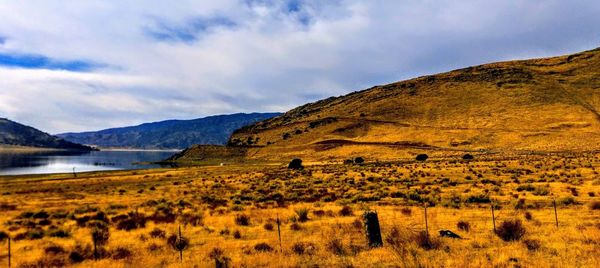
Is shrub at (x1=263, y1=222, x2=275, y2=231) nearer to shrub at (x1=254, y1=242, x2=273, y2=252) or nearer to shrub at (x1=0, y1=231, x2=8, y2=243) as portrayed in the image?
shrub at (x1=254, y1=242, x2=273, y2=252)

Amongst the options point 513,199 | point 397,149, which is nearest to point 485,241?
point 513,199

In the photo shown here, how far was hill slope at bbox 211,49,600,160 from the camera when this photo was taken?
104m

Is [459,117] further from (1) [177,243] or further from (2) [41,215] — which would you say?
(1) [177,243]

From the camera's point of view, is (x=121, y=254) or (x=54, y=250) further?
(x=54, y=250)

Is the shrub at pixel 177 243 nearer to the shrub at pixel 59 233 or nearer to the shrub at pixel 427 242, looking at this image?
the shrub at pixel 59 233

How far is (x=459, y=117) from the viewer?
134 m

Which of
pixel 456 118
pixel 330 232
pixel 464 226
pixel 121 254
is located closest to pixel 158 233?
pixel 121 254

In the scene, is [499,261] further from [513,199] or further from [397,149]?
[397,149]

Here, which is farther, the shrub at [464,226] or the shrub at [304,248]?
the shrub at [464,226]

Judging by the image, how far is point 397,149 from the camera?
100 m

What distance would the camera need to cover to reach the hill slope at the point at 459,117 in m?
104

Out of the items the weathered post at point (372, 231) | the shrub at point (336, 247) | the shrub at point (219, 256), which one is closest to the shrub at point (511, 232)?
the weathered post at point (372, 231)

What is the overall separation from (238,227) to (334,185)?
21434 mm

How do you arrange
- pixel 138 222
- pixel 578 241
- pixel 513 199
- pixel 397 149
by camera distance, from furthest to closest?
pixel 397 149 < pixel 513 199 < pixel 138 222 < pixel 578 241
